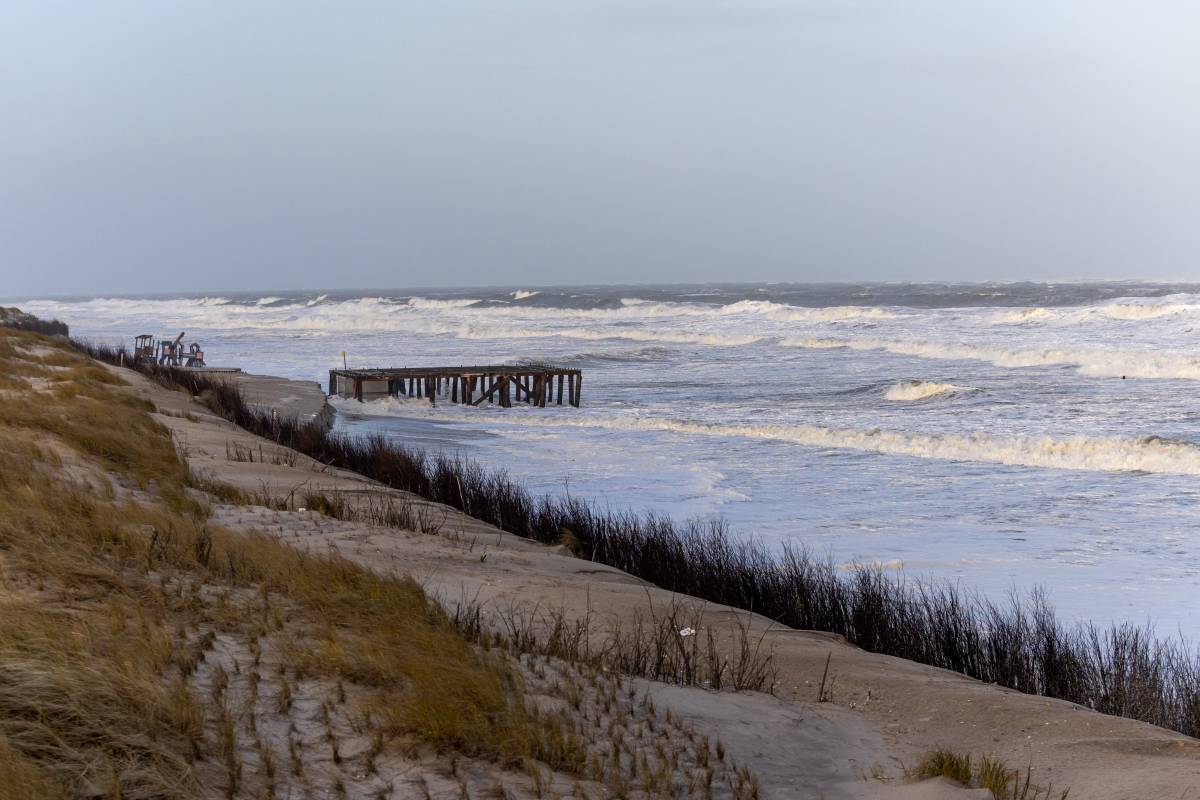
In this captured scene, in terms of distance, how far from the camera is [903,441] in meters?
17.7

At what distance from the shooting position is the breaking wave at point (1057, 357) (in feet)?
96.3

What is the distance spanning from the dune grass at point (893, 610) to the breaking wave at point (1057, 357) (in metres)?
23.7

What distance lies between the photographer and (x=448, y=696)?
389 cm

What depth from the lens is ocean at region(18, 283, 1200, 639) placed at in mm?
10227

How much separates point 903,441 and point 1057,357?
19.9 metres

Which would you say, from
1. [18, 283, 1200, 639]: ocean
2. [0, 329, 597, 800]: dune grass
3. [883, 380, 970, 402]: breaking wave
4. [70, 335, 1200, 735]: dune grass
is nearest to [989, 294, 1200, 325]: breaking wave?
[18, 283, 1200, 639]: ocean

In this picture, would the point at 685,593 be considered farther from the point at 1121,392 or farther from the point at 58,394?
the point at 1121,392

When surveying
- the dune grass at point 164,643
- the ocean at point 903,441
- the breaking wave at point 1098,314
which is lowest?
the ocean at point 903,441

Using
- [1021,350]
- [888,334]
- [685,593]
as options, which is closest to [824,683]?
[685,593]

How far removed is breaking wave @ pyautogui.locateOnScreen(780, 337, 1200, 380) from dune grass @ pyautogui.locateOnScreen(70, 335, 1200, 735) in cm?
2367

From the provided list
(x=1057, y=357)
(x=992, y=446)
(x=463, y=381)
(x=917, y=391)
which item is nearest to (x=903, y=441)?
(x=992, y=446)

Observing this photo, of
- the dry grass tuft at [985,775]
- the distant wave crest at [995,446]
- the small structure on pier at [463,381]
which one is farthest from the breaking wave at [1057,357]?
the dry grass tuft at [985,775]

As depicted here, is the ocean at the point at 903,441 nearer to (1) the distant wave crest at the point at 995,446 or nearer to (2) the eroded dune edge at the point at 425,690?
(1) the distant wave crest at the point at 995,446

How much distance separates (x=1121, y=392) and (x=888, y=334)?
23918mm
